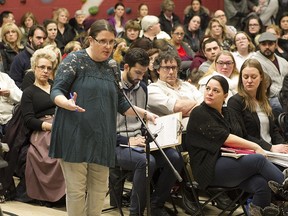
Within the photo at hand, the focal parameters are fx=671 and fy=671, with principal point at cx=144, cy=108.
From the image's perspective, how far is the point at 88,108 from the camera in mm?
3879

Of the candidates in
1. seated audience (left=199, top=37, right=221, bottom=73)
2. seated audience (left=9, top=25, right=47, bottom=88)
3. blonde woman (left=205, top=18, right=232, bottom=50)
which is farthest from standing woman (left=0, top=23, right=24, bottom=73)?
blonde woman (left=205, top=18, right=232, bottom=50)

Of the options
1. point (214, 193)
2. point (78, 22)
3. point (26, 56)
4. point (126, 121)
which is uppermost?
point (78, 22)

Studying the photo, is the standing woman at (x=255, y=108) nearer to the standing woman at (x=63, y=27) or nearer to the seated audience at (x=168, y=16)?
the standing woman at (x=63, y=27)

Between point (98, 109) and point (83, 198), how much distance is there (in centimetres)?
59

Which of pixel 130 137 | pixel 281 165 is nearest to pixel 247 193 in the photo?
pixel 281 165

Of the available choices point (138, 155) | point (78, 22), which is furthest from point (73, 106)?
point (78, 22)

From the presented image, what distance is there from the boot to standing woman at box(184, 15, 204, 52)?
4901mm

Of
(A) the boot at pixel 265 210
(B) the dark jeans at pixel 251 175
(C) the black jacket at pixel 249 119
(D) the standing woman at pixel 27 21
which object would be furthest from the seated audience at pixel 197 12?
(A) the boot at pixel 265 210

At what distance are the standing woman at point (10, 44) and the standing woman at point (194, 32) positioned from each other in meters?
2.73

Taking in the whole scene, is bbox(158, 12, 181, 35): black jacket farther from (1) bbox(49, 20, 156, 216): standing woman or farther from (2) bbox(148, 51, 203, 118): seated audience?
(1) bbox(49, 20, 156, 216): standing woman

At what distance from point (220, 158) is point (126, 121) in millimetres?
785

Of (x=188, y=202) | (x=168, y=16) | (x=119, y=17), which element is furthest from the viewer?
(x=168, y=16)

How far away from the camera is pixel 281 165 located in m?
4.85

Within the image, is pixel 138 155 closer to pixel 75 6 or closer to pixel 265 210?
pixel 265 210
